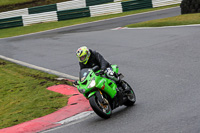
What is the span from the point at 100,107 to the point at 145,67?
509 cm

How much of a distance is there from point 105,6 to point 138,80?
2391cm

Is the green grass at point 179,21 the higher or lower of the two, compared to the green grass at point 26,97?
higher

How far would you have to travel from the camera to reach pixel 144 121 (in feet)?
22.6

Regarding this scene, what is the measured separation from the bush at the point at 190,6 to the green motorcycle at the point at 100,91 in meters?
15.6

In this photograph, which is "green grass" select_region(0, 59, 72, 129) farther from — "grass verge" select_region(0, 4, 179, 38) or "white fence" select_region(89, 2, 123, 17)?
"white fence" select_region(89, 2, 123, 17)

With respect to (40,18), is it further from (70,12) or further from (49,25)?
(70,12)

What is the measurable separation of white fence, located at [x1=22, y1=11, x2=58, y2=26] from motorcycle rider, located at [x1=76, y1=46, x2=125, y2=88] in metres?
26.8

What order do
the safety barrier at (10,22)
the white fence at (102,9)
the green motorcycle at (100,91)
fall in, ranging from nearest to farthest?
the green motorcycle at (100,91), the white fence at (102,9), the safety barrier at (10,22)

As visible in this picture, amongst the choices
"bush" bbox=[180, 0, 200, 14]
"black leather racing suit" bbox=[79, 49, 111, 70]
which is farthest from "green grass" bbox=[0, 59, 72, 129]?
"bush" bbox=[180, 0, 200, 14]

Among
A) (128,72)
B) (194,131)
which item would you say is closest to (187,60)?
(128,72)

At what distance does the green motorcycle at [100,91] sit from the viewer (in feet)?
24.4

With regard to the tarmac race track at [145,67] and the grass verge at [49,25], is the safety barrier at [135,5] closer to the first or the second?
the grass verge at [49,25]

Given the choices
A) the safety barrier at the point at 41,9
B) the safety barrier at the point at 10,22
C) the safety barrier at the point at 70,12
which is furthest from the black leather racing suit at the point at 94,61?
the safety barrier at the point at 41,9

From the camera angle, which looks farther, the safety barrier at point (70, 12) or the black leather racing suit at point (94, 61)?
the safety barrier at point (70, 12)
